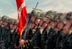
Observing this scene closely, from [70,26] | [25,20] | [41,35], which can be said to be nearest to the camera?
[70,26]

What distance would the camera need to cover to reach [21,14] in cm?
1224

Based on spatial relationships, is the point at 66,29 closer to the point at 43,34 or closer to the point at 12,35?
the point at 43,34

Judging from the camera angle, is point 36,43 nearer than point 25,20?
Yes

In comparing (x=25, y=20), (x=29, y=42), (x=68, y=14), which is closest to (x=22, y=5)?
(x=25, y=20)

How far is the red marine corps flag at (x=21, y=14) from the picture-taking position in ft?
39.4

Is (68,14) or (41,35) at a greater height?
(68,14)

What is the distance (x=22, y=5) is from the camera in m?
12.2

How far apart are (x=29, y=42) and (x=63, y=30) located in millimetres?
1573

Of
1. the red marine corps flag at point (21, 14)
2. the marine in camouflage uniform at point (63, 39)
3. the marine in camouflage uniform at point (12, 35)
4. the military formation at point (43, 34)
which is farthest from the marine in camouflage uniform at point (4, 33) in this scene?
the marine in camouflage uniform at point (63, 39)

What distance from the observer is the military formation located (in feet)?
32.9

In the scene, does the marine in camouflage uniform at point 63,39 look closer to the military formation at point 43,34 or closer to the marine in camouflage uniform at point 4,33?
the military formation at point 43,34

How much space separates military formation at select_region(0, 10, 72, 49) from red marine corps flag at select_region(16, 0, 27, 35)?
0.18 m

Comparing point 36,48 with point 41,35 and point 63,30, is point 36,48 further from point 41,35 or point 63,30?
point 63,30

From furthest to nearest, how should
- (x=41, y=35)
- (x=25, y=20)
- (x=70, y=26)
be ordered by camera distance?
1. (x=25, y=20)
2. (x=41, y=35)
3. (x=70, y=26)
